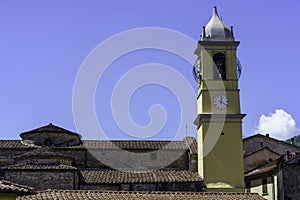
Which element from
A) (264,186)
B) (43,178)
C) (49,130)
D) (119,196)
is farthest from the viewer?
(264,186)

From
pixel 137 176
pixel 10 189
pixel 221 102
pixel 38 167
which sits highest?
pixel 221 102

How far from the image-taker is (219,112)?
34750 mm

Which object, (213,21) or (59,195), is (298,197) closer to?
(213,21)

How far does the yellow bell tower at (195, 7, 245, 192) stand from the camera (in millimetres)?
33812

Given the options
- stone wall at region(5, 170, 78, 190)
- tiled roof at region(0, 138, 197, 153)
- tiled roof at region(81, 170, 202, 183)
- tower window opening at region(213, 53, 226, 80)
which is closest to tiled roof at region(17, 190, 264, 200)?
stone wall at region(5, 170, 78, 190)

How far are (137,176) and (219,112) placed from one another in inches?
258

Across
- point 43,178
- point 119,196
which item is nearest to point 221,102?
point 43,178

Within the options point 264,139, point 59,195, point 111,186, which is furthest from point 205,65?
point 59,195

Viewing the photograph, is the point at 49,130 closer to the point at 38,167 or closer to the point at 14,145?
the point at 14,145

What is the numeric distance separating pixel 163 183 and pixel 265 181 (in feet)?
26.8

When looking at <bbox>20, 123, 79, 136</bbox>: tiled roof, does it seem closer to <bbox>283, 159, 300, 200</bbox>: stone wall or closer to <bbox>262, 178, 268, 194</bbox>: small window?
<bbox>262, 178, 268, 194</bbox>: small window

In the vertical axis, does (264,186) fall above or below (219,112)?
below

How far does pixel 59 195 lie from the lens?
21.3 m

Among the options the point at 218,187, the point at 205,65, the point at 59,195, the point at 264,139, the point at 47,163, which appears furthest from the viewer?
the point at 264,139
